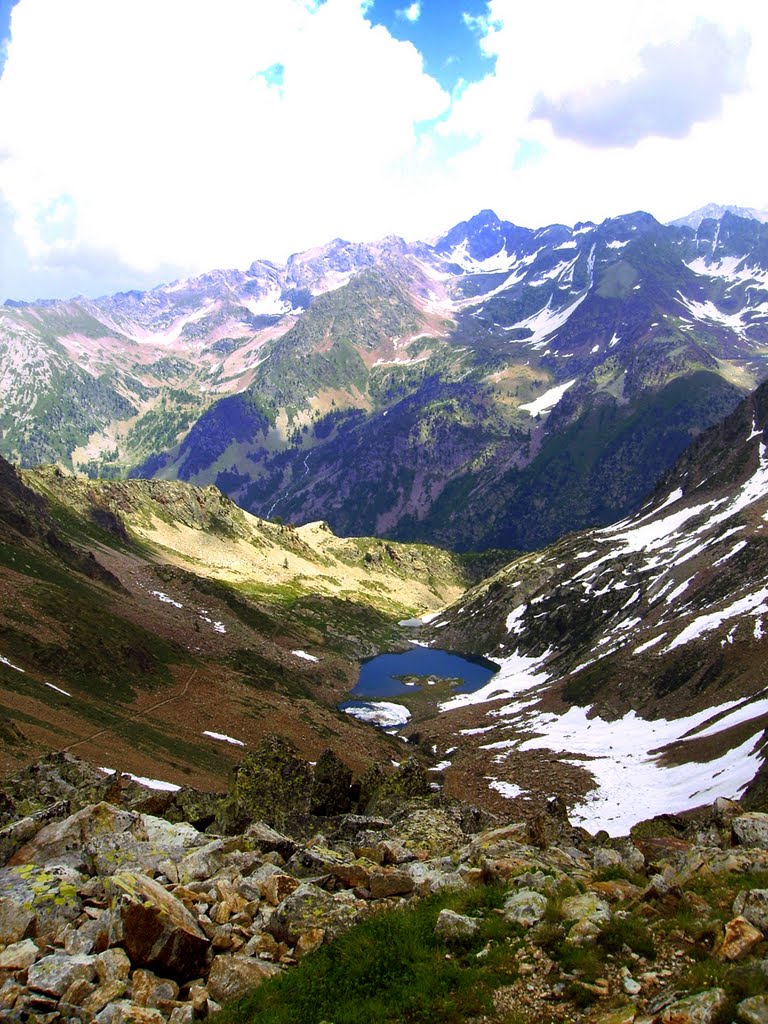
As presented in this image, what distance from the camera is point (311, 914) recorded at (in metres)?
15.8

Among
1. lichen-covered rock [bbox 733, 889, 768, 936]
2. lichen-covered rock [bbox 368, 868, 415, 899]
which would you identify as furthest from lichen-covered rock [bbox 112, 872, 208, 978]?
lichen-covered rock [bbox 733, 889, 768, 936]

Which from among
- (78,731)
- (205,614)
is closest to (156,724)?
(78,731)

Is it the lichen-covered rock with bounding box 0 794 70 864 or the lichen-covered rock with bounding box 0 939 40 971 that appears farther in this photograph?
the lichen-covered rock with bounding box 0 794 70 864

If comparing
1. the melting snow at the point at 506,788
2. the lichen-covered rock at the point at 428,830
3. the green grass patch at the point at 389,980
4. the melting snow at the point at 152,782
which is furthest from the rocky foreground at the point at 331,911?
the melting snow at the point at 506,788

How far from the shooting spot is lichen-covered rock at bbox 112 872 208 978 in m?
14.1

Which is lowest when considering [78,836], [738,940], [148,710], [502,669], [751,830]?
[502,669]

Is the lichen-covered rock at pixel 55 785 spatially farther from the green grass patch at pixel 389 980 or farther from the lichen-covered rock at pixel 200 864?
the green grass patch at pixel 389 980

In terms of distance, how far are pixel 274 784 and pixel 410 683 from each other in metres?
122

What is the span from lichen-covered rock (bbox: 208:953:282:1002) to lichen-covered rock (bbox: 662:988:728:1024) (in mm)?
7863

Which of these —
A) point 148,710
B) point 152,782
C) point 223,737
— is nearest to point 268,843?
point 152,782

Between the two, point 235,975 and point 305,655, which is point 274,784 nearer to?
point 235,975

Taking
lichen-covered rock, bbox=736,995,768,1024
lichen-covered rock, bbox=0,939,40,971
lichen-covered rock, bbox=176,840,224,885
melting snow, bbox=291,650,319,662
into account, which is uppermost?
lichen-covered rock, bbox=736,995,768,1024

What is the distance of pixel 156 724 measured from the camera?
59969 millimetres

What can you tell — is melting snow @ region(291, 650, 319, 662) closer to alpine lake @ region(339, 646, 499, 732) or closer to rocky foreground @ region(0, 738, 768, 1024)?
alpine lake @ region(339, 646, 499, 732)
